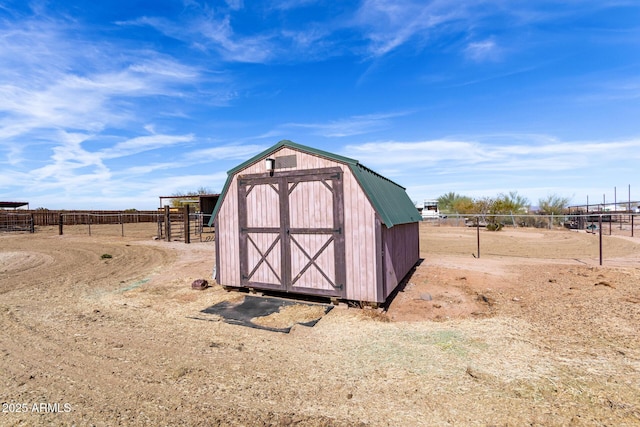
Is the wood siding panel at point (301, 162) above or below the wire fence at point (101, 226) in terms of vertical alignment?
above

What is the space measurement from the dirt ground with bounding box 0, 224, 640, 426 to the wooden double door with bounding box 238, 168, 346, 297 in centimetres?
88

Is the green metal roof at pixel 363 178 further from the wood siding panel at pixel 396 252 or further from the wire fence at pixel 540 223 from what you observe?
the wire fence at pixel 540 223

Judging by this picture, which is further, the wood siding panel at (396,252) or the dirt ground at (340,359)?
the wood siding panel at (396,252)

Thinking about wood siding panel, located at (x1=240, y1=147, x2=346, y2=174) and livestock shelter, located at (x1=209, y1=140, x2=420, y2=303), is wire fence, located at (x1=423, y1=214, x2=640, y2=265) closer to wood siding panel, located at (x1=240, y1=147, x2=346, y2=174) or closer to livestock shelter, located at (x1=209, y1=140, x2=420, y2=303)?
livestock shelter, located at (x1=209, y1=140, x2=420, y2=303)

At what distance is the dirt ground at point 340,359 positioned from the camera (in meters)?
3.46

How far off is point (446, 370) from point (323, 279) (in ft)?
11.9

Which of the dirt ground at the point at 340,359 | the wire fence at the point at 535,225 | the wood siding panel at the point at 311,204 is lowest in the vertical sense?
the dirt ground at the point at 340,359

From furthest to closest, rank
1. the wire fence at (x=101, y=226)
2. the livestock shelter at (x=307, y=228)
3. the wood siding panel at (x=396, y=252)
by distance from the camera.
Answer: the wire fence at (x=101, y=226), the wood siding panel at (x=396, y=252), the livestock shelter at (x=307, y=228)

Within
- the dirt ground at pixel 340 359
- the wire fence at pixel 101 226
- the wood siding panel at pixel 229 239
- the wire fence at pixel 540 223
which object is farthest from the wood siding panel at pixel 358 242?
the wire fence at pixel 540 223

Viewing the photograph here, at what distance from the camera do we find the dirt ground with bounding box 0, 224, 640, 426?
11.3 ft

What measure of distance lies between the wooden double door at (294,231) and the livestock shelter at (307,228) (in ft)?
0.07

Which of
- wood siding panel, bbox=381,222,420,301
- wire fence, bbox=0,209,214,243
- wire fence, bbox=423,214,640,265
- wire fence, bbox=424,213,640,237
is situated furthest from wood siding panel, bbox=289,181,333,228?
wire fence, bbox=424,213,640,237

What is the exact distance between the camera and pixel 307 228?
7.68 m

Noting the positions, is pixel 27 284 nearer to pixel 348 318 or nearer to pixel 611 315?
pixel 348 318
